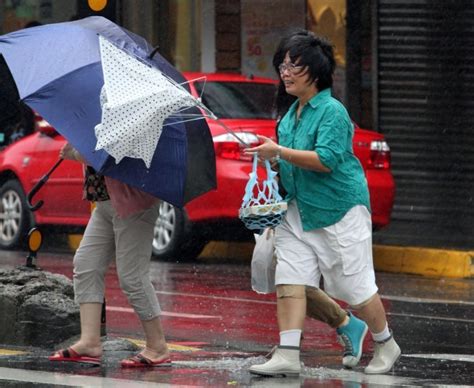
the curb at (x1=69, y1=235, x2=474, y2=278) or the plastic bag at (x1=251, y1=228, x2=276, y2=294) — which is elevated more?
the plastic bag at (x1=251, y1=228, x2=276, y2=294)

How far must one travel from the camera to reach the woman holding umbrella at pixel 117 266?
26.0 feet

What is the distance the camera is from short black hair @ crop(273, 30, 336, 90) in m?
7.85

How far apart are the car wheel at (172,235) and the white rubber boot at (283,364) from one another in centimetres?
705

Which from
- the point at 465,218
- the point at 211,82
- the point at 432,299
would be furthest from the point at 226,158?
the point at 465,218

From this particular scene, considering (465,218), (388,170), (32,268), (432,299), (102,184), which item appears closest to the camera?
(102,184)

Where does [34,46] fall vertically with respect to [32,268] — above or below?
above

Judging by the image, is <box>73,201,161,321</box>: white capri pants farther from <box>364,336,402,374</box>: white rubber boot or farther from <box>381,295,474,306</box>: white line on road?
<box>381,295,474,306</box>: white line on road

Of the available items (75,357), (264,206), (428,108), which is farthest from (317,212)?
(428,108)

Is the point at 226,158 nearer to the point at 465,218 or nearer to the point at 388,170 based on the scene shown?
the point at 388,170

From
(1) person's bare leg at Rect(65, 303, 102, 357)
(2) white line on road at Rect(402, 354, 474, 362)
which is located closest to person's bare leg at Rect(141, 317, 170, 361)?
(1) person's bare leg at Rect(65, 303, 102, 357)

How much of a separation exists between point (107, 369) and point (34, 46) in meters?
1.68

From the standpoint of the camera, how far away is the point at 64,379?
24.7ft

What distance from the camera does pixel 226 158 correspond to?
1423cm

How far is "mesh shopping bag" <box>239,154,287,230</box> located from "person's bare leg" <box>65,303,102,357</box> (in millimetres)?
989
